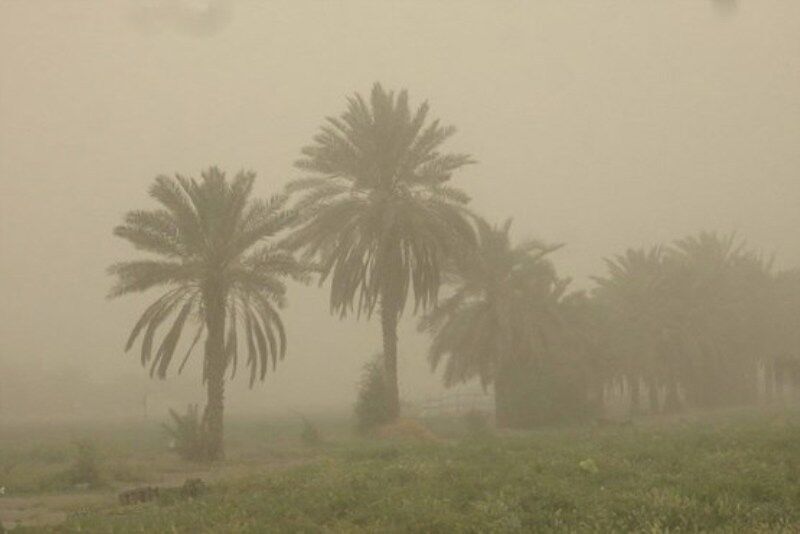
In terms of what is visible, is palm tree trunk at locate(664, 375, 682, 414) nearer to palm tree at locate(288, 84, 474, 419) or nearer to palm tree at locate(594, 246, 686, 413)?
palm tree at locate(594, 246, 686, 413)

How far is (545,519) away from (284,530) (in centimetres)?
360

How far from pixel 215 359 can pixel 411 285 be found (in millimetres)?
10317

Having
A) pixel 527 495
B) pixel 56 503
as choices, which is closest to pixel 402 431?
pixel 56 503

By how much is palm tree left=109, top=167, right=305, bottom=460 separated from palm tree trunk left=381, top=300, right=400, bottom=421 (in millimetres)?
5804

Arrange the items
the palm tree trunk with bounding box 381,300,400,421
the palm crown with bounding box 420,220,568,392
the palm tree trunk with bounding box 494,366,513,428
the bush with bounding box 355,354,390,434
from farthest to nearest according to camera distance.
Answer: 1. the palm tree trunk with bounding box 494,366,513,428
2. the palm crown with bounding box 420,220,568,392
3. the palm tree trunk with bounding box 381,300,400,421
4. the bush with bounding box 355,354,390,434

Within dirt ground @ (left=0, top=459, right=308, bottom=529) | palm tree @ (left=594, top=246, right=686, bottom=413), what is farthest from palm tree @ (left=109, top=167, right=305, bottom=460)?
palm tree @ (left=594, top=246, right=686, bottom=413)

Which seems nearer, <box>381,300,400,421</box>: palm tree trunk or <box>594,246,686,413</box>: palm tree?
<box>381,300,400,421</box>: palm tree trunk

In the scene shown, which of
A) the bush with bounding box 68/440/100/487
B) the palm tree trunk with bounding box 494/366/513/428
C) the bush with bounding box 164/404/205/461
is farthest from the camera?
the palm tree trunk with bounding box 494/366/513/428

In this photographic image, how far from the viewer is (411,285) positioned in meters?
34.5

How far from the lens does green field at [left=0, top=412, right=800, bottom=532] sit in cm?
987

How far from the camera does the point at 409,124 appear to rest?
1347 inches

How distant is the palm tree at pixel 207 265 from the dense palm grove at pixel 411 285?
0.18ft

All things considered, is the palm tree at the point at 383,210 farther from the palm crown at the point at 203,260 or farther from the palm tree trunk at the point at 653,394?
the palm tree trunk at the point at 653,394

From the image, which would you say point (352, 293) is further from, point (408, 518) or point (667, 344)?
point (408, 518)
